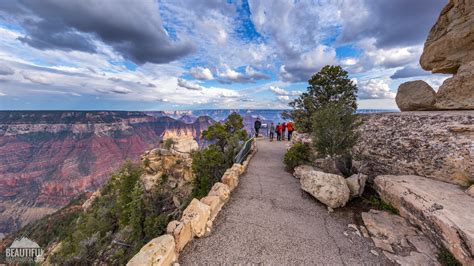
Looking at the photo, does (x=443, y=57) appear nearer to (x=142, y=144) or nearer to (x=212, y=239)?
(x=212, y=239)

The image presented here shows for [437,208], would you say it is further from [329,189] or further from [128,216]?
[128,216]

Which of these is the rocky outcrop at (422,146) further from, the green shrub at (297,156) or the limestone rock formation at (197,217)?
the limestone rock formation at (197,217)

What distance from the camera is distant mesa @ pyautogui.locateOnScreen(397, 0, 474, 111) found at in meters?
7.32

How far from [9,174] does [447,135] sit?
585 ft

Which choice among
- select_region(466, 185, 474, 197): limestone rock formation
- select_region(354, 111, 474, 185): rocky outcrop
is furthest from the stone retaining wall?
select_region(466, 185, 474, 197): limestone rock formation

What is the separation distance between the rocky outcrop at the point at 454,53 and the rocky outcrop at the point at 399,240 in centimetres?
659

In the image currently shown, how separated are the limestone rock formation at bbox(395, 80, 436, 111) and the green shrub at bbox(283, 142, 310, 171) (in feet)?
18.5

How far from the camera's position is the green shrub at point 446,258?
11.1ft

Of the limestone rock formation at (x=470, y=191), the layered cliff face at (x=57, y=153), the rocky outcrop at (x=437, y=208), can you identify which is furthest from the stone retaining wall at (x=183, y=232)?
the layered cliff face at (x=57, y=153)

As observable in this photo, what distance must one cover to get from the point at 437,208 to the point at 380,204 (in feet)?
5.72

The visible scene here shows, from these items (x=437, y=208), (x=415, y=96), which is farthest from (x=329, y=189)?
(x=415, y=96)

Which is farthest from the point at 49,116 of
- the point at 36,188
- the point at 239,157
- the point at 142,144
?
the point at 239,157

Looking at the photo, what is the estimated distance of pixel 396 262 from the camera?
3.67m

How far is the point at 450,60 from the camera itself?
27.0ft
